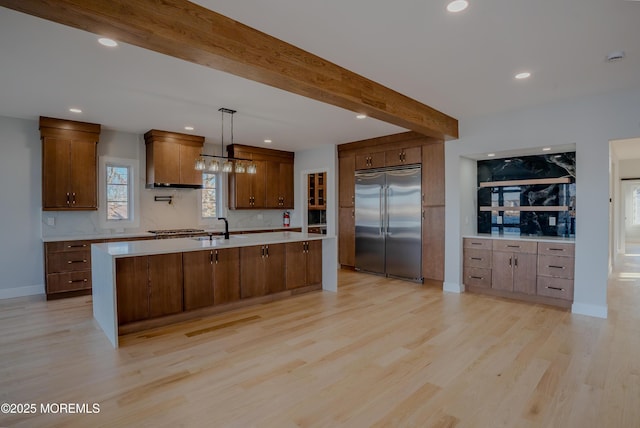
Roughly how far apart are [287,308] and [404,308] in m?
1.46

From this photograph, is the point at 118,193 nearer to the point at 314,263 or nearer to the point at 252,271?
the point at 252,271

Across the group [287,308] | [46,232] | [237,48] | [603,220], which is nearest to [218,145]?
[46,232]

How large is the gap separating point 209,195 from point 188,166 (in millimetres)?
957

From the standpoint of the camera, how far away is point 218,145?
6.77 meters

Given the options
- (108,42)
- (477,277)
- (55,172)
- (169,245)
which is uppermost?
(108,42)

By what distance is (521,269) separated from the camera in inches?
180

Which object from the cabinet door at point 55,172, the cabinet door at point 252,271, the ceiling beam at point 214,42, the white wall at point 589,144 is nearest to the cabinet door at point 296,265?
the cabinet door at point 252,271

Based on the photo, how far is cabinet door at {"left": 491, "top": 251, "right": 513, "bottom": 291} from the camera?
4.68m

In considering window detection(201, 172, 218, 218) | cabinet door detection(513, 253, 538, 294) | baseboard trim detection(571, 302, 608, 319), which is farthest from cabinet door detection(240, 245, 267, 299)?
baseboard trim detection(571, 302, 608, 319)

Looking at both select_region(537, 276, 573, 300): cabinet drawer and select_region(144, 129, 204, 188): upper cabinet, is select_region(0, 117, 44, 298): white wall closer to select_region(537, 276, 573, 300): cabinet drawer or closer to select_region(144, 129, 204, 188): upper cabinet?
select_region(144, 129, 204, 188): upper cabinet

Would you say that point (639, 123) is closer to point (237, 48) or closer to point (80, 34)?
point (237, 48)

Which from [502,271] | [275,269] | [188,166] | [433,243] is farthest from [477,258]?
[188,166]

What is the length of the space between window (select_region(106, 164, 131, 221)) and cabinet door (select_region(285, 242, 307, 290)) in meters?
3.02

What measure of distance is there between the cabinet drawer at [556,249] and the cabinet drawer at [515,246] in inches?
2.6
